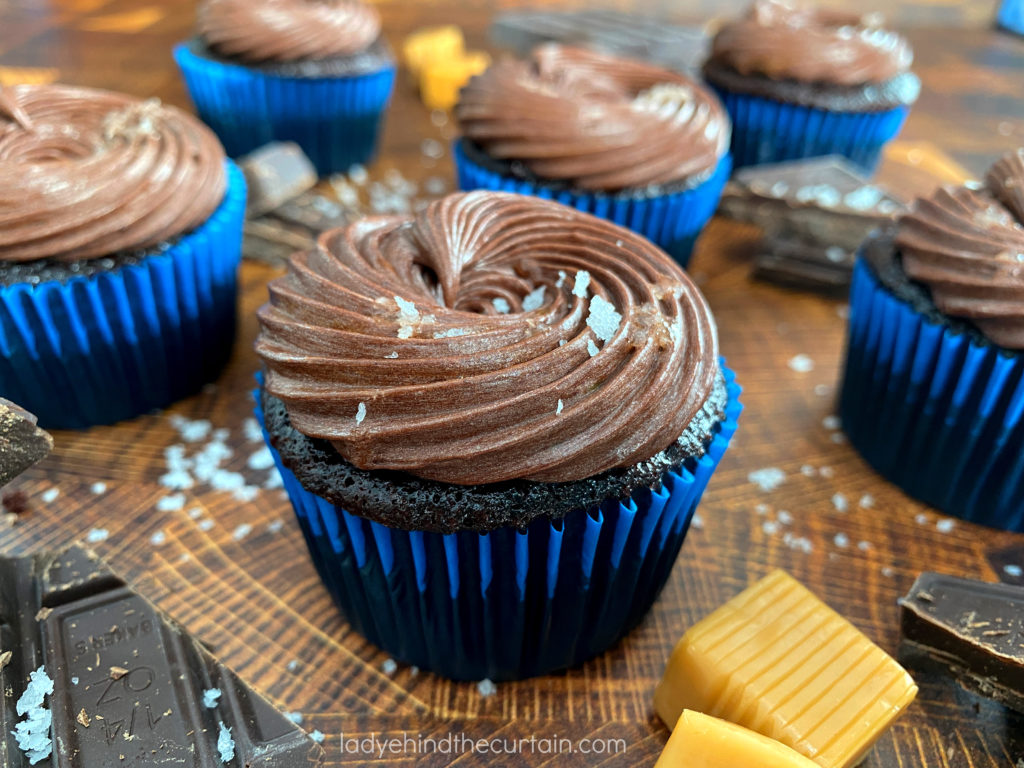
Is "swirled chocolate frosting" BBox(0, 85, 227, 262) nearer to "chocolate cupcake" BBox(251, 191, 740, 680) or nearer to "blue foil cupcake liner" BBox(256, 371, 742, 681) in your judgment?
"chocolate cupcake" BBox(251, 191, 740, 680)

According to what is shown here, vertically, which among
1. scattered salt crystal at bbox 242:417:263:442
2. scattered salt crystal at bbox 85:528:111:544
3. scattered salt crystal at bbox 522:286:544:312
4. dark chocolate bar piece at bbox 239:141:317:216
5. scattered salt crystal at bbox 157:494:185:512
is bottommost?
scattered salt crystal at bbox 85:528:111:544

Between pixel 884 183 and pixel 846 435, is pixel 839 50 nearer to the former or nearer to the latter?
pixel 884 183

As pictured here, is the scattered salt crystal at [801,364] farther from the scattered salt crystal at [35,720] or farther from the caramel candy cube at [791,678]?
the scattered salt crystal at [35,720]

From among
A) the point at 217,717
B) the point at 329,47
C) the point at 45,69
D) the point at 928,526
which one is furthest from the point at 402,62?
the point at 217,717

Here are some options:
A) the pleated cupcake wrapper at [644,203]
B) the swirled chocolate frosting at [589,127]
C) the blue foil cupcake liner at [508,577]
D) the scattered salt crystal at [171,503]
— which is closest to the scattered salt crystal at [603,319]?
the blue foil cupcake liner at [508,577]

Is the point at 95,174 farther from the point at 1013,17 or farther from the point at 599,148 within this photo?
the point at 1013,17

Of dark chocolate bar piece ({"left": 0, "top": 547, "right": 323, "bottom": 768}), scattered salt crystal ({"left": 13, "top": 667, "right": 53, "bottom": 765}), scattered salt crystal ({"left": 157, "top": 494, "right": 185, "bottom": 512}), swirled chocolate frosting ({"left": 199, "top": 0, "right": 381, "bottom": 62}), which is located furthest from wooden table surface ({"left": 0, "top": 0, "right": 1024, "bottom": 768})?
swirled chocolate frosting ({"left": 199, "top": 0, "right": 381, "bottom": 62})

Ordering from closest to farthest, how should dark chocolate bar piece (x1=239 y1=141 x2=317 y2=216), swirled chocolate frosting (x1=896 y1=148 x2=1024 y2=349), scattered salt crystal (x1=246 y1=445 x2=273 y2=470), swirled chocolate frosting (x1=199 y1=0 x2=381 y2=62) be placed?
swirled chocolate frosting (x1=896 y1=148 x2=1024 y2=349), scattered salt crystal (x1=246 y1=445 x2=273 y2=470), dark chocolate bar piece (x1=239 y1=141 x2=317 y2=216), swirled chocolate frosting (x1=199 y1=0 x2=381 y2=62)
